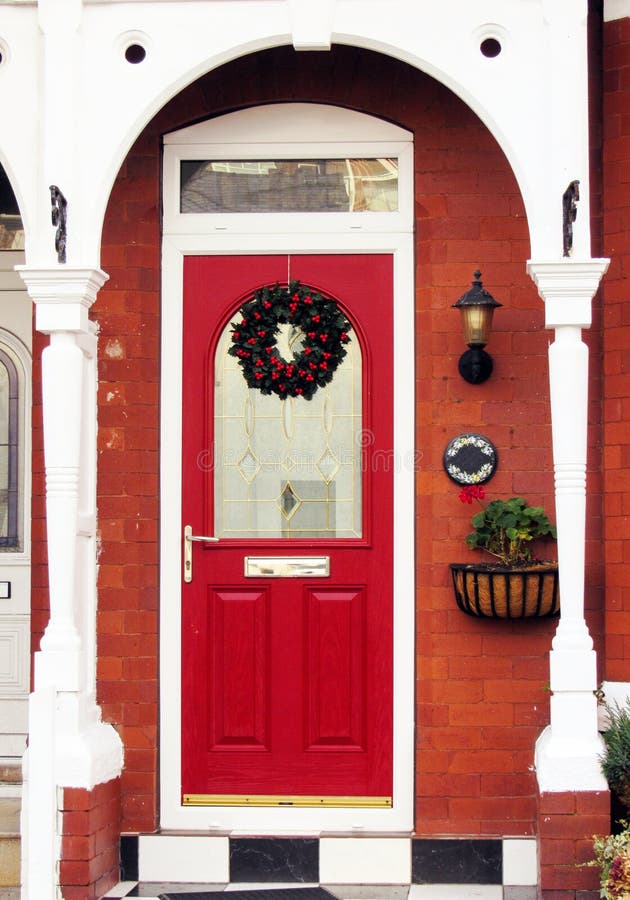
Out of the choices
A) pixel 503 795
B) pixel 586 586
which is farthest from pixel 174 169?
pixel 503 795

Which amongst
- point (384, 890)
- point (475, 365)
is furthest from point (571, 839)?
point (475, 365)

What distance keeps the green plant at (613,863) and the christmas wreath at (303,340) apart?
2213 millimetres

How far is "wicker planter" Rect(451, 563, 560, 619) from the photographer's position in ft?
17.3

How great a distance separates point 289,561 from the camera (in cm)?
570

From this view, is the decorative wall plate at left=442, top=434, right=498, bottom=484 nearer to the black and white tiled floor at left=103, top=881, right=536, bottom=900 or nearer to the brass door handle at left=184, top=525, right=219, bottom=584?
the brass door handle at left=184, top=525, right=219, bottom=584

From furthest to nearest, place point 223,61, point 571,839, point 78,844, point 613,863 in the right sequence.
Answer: point 223,61 < point 78,844 < point 571,839 < point 613,863

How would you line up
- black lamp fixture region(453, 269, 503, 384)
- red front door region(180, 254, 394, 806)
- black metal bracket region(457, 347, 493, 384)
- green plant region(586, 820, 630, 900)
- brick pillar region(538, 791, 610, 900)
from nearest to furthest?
green plant region(586, 820, 630, 900) < brick pillar region(538, 791, 610, 900) < black lamp fixture region(453, 269, 503, 384) < black metal bracket region(457, 347, 493, 384) < red front door region(180, 254, 394, 806)

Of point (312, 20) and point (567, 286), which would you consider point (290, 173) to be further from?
point (567, 286)

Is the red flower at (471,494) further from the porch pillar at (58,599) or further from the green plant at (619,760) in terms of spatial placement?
the porch pillar at (58,599)

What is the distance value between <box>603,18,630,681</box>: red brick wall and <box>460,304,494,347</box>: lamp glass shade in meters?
0.51

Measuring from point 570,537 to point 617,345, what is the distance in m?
1.00

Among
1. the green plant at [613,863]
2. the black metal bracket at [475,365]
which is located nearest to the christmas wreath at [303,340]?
the black metal bracket at [475,365]

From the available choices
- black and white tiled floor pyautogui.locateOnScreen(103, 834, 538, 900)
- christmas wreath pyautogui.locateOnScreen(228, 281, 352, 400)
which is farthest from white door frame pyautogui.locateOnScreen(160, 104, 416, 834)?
christmas wreath pyautogui.locateOnScreen(228, 281, 352, 400)

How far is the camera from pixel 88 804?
5.07m
